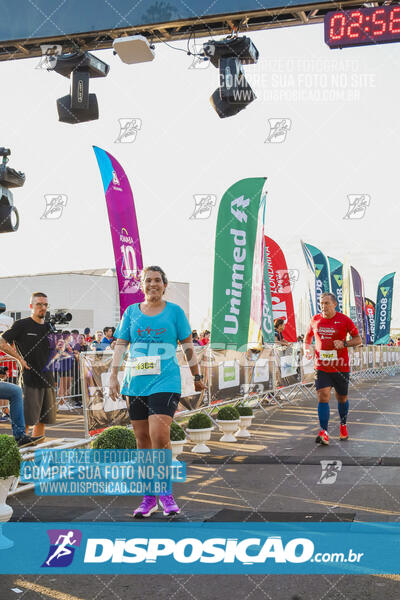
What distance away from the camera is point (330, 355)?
8383mm

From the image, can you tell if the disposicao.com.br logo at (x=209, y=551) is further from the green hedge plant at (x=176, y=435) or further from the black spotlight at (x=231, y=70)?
the black spotlight at (x=231, y=70)

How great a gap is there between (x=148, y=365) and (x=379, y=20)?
5123 millimetres

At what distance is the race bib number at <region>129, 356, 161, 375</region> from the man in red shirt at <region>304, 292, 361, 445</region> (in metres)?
4.01

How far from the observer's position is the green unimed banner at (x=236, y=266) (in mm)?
10336

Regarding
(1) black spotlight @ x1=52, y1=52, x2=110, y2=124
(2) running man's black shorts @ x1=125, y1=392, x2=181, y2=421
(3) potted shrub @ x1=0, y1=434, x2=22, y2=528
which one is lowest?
(3) potted shrub @ x1=0, y1=434, x2=22, y2=528

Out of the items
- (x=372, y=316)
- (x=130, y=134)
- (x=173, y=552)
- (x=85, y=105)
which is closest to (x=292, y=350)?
(x=130, y=134)

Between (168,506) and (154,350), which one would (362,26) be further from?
(168,506)

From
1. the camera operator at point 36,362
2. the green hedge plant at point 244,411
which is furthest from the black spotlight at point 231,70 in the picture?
the green hedge plant at point 244,411

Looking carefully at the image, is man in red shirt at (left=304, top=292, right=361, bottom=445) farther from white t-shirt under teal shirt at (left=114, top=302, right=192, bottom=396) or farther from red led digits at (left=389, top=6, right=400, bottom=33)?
white t-shirt under teal shirt at (left=114, top=302, right=192, bottom=396)

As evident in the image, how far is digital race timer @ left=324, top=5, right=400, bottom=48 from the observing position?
23.5 feet

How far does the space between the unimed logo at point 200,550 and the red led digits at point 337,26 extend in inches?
233

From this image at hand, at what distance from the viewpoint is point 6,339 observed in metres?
6.74

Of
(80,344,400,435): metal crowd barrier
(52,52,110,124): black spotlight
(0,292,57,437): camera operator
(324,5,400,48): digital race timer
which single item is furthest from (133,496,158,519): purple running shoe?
(52,52,110,124): black spotlight

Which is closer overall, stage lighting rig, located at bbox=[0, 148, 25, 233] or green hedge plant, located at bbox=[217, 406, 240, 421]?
stage lighting rig, located at bbox=[0, 148, 25, 233]
